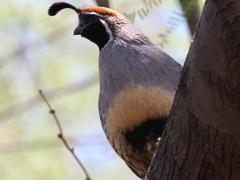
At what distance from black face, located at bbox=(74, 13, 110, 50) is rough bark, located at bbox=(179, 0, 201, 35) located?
357mm

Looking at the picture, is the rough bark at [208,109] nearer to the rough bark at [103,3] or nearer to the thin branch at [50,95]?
the rough bark at [103,3]

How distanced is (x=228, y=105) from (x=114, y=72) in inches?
33.9

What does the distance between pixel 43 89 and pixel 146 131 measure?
333 centimetres

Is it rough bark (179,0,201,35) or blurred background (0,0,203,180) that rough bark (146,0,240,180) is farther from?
blurred background (0,0,203,180)

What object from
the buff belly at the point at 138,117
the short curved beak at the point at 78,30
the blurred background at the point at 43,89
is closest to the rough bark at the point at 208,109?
the buff belly at the point at 138,117

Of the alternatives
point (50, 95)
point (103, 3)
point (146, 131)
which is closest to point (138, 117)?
point (146, 131)

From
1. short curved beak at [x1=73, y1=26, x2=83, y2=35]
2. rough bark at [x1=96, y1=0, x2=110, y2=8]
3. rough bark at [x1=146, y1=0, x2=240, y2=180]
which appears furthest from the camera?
rough bark at [x1=96, y1=0, x2=110, y2=8]

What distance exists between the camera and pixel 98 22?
3.16 m

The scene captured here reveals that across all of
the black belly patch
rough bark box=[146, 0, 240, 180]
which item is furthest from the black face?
rough bark box=[146, 0, 240, 180]

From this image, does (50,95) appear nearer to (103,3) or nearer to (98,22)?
(103,3)

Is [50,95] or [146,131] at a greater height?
[146,131]

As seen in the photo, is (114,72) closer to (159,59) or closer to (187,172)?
(159,59)

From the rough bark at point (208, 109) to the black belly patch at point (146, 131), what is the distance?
18.2 inches

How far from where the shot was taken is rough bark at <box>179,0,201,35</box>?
3285mm
